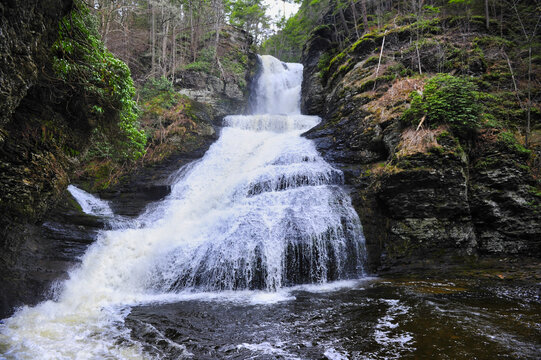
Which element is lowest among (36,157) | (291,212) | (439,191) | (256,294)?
(256,294)

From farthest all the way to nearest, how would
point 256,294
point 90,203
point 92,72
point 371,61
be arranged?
point 371,61, point 90,203, point 256,294, point 92,72

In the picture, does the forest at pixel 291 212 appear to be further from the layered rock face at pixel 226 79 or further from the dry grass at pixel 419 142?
the layered rock face at pixel 226 79

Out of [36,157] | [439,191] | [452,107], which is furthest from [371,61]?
[36,157]

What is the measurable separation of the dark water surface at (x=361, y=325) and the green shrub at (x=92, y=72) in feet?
16.3

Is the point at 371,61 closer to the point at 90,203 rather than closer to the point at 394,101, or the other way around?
the point at 394,101

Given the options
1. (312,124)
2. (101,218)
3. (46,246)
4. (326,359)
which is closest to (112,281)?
(46,246)

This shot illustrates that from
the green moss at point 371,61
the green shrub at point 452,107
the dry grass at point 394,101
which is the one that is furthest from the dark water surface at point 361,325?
the green moss at point 371,61

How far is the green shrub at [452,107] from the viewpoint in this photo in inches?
323

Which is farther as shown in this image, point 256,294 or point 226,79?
point 226,79

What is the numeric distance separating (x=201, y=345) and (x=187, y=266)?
3.68 m

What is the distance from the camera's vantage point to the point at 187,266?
7.61 metres

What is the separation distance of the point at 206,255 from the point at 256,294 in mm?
1961

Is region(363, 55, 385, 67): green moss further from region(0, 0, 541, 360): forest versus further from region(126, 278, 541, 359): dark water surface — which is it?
region(126, 278, 541, 359): dark water surface

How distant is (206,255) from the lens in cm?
775
